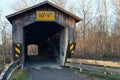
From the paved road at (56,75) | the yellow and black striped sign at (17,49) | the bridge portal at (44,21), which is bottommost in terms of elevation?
the paved road at (56,75)

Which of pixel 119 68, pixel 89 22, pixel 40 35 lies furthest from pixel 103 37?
pixel 119 68

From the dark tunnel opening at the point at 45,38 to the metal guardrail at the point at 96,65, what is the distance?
4179 mm

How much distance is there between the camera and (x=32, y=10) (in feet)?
53.5

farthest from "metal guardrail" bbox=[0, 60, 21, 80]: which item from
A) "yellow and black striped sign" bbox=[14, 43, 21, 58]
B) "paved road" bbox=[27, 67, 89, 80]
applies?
"yellow and black striped sign" bbox=[14, 43, 21, 58]

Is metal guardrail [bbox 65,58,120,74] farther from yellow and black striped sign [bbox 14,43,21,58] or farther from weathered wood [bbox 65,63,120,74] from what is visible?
yellow and black striped sign [bbox 14,43,21,58]

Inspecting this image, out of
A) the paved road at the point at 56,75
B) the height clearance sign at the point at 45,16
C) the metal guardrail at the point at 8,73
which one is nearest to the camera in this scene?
the metal guardrail at the point at 8,73

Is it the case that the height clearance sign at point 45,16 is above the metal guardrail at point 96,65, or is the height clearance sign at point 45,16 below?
above

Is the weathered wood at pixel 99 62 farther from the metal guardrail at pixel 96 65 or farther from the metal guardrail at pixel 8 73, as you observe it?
Answer: the metal guardrail at pixel 8 73

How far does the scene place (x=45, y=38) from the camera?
26.1 meters

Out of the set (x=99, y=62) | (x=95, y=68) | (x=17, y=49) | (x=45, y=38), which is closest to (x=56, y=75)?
(x=95, y=68)

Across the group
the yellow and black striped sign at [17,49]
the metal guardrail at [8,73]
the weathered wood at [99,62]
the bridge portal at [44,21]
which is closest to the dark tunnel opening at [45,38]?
the bridge portal at [44,21]

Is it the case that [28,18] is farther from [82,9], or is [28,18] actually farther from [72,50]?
[82,9]

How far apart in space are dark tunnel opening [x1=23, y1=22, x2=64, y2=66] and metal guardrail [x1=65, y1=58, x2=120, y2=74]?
418 cm

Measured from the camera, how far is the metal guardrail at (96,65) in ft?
34.1
